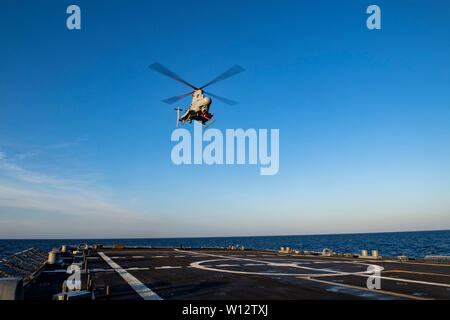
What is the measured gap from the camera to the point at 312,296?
15.3m

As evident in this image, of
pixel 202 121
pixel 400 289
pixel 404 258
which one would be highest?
pixel 202 121

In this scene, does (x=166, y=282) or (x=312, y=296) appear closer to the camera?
(x=312, y=296)

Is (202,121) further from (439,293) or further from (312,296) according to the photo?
(439,293)

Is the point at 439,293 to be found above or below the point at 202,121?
below

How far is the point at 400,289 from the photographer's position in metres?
17.1

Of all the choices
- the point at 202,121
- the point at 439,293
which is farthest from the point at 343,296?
the point at 202,121
